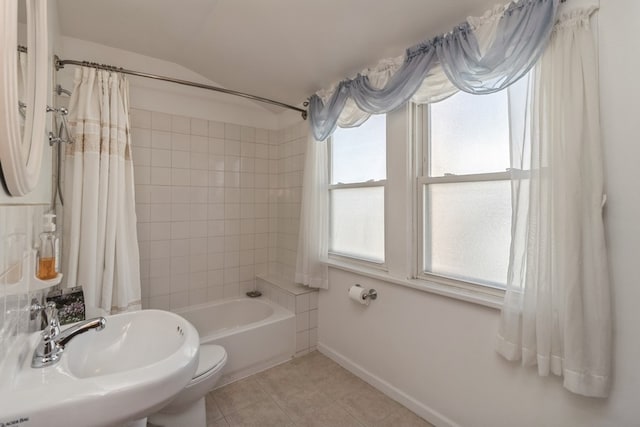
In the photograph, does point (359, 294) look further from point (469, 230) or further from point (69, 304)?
point (69, 304)

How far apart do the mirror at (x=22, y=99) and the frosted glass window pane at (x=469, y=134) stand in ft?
5.75

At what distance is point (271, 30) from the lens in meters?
1.83

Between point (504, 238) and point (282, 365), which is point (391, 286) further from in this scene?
point (282, 365)

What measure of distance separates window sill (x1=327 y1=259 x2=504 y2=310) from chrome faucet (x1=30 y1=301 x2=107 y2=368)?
4.87ft

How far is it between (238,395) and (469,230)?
1.77 metres

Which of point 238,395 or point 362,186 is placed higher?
point 362,186

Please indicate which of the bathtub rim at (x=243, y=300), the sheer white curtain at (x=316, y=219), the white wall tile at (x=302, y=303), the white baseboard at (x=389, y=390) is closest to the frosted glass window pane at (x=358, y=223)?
the sheer white curtain at (x=316, y=219)

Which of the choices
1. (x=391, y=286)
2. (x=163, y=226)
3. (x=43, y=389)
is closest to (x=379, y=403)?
(x=391, y=286)

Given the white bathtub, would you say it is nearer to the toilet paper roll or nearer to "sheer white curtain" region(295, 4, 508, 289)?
"sheer white curtain" region(295, 4, 508, 289)

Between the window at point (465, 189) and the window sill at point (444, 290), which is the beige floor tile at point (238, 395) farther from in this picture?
the window at point (465, 189)

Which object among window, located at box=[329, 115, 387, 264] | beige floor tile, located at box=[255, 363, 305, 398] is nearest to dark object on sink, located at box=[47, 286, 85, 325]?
beige floor tile, located at box=[255, 363, 305, 398]

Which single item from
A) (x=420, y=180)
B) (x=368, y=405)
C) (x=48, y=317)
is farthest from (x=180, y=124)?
A: (x=368, y=405)

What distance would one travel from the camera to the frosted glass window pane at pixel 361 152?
6.68 ft

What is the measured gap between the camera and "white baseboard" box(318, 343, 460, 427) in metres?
1.61
